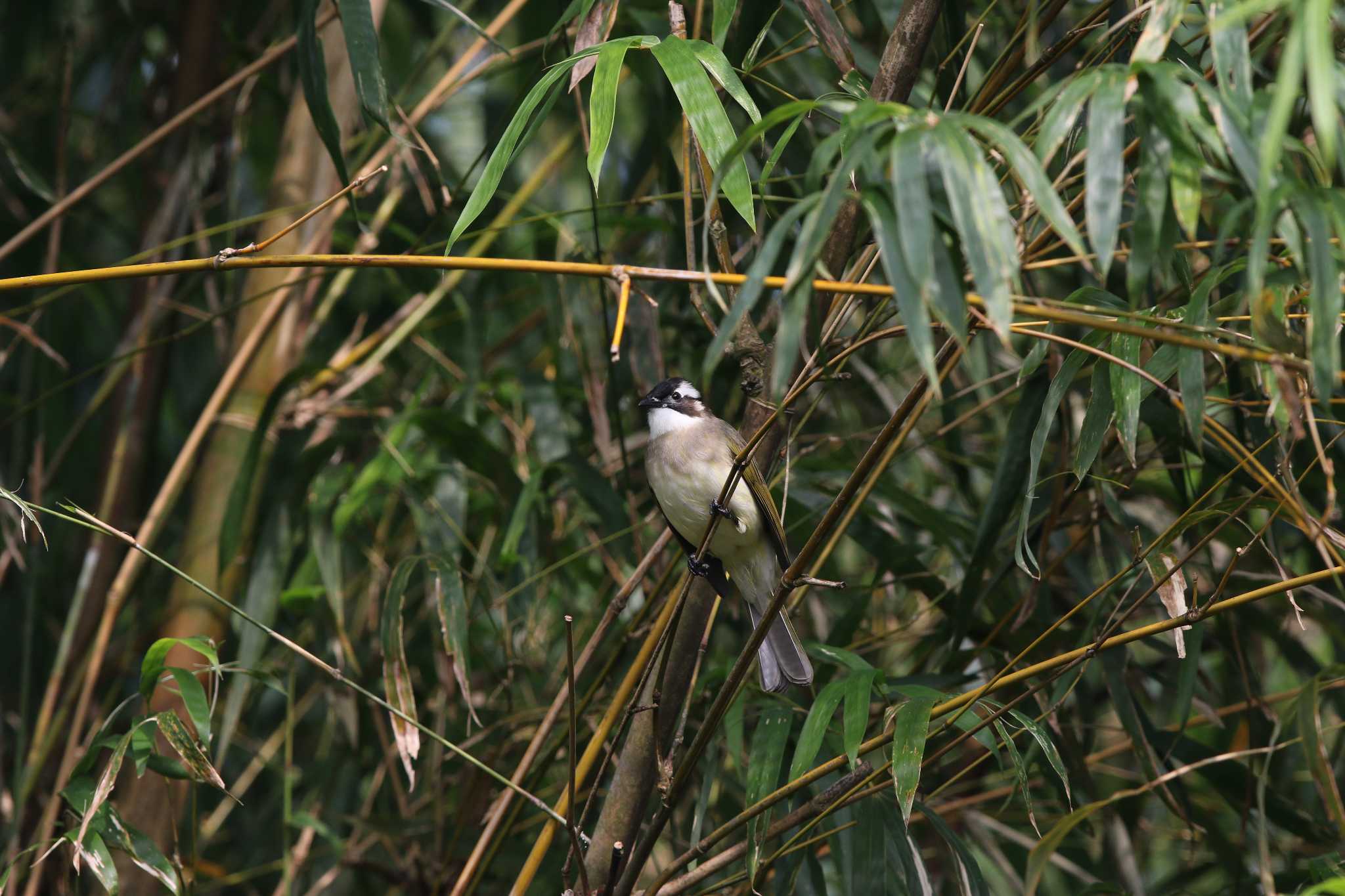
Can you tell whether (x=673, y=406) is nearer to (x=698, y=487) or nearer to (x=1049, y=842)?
(x=698, y=487)

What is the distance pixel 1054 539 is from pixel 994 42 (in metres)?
1.38

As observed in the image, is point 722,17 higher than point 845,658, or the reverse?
point 722,17

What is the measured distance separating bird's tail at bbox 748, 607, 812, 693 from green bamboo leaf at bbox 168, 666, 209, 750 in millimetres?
1053

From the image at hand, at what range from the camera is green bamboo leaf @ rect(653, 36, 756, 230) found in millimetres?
1812

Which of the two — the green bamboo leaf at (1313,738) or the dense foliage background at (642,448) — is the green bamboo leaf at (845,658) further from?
the green bamboo leaf at (1313,738)

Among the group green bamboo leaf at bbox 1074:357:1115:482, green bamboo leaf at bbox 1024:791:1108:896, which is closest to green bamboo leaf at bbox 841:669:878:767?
green bamboo leaf at bbox 1024:791:1108:896

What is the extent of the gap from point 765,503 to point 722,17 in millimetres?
953

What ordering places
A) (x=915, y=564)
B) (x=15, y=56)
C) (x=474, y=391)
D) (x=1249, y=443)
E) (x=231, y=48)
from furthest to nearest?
(x=15, y=56) → (x=231, y=48) → (x=474, y=391) → (x=915, y=564) → (x=1249, y=443)

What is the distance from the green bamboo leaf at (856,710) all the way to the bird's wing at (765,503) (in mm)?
348

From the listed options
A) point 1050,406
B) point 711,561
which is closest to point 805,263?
point 1050,406

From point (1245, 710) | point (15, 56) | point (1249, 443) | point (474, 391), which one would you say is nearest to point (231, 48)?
point (15, 56)

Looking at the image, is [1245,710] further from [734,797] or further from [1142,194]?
[1142,194]

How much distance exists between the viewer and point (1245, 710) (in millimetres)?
3049

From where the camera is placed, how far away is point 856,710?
2104mm
